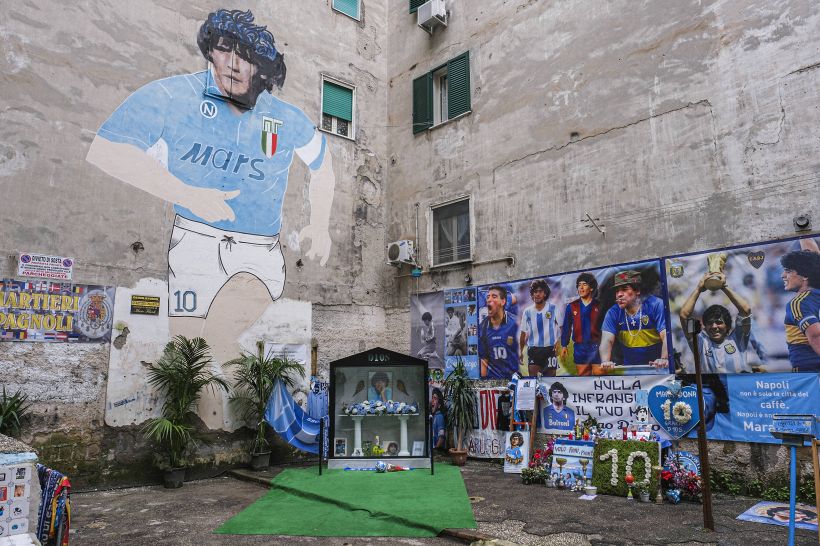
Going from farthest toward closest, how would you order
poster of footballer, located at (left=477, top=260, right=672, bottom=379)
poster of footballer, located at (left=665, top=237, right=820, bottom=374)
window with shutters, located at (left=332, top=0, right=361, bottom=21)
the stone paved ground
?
window with shutters, located at (left=332, top=0, right=361, bottom=21), poster of footballer, located at (left=477, top=260, right=672, bottom=379), poster of footballer, located at (left=665, top=237, right=820, bottom=374), the stone paved ground

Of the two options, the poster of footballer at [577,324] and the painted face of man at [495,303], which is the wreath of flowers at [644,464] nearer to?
the poster of footballer at [577,324]

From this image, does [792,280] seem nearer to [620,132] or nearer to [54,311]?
[620,132]

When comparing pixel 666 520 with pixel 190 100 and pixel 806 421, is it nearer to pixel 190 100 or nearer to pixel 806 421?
pixel 806 421

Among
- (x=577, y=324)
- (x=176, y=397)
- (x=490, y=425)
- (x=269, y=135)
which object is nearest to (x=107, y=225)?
(x=176, y=397)

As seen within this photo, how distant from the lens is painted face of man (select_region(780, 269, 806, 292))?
6.82 m

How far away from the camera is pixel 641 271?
828 centimetres

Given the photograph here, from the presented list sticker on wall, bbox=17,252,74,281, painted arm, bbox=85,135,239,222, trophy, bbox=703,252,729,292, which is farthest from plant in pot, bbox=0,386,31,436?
trophy, bbox=703,252,729,292

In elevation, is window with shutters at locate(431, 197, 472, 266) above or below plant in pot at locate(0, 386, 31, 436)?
above

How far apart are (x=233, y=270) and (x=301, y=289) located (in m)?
1.38

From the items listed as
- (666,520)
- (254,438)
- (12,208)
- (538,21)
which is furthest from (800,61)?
(12,208)

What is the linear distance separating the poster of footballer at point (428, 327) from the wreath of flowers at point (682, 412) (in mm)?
4440

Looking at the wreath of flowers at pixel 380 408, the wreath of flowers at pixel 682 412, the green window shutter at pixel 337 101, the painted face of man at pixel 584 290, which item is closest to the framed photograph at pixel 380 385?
the wreath of flowers at pixel 380 408

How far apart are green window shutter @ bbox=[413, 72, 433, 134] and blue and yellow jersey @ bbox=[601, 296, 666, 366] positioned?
227 inches

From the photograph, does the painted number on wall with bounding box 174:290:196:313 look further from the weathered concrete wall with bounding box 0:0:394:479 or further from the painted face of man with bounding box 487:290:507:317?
the painted face of man with bounding box 487:290:507:317
